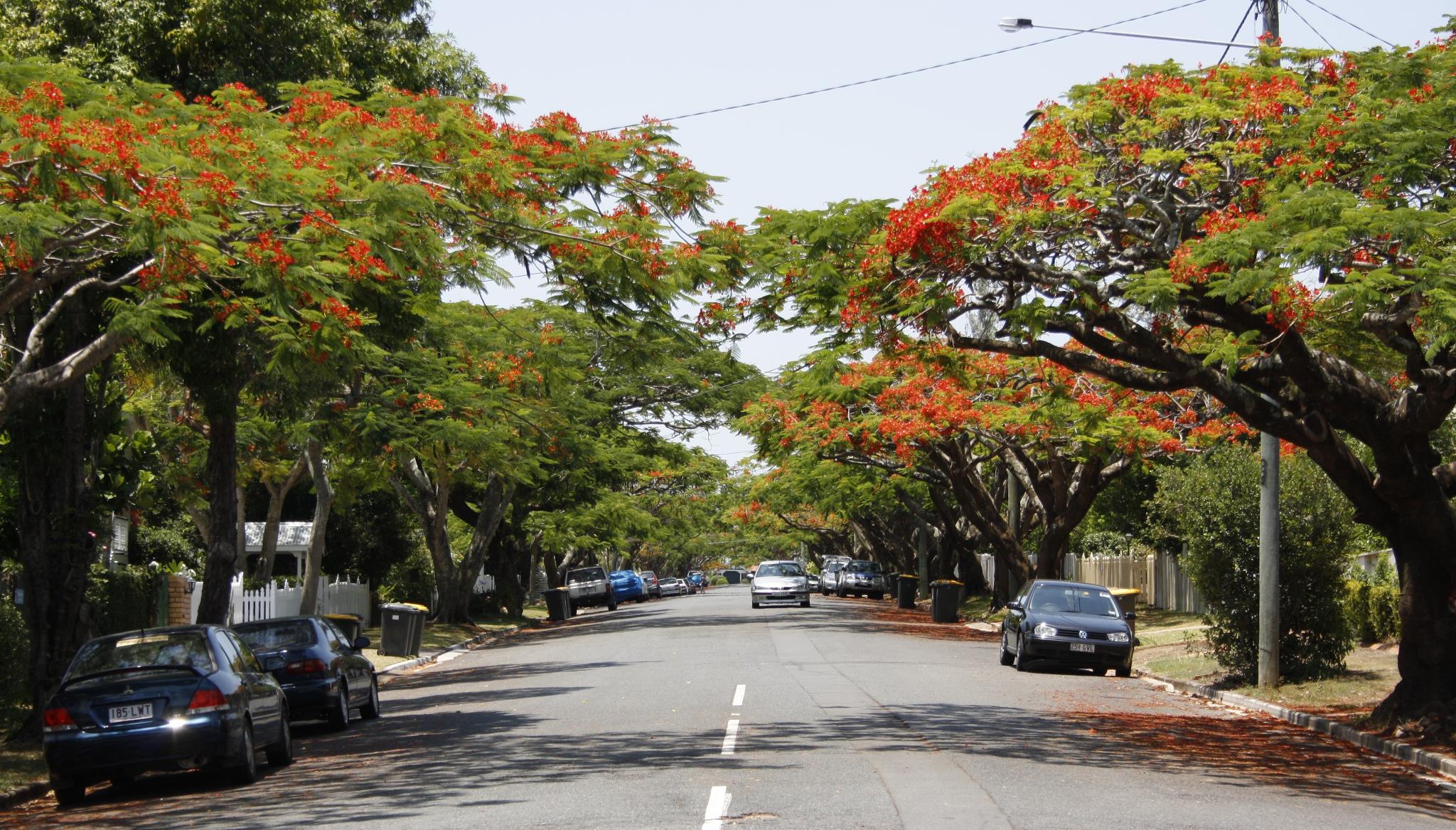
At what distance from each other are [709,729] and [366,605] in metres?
28.1

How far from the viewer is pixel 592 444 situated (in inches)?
1375

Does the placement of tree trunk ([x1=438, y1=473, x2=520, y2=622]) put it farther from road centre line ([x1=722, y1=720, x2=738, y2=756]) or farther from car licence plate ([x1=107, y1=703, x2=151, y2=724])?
car licence plate ([x1=107, y1=703, x2=151, y2=724])

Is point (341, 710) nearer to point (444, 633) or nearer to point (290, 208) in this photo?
point (290, 208)

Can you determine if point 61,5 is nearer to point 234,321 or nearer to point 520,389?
point 520,389

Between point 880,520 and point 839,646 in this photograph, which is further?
point 880,520

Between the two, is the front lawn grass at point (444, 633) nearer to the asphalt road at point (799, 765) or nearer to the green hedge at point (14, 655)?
the asphalt road at point (799, 765)

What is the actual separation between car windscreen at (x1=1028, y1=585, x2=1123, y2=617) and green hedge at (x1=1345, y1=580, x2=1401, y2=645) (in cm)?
356

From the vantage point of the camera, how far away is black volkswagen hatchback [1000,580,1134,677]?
2230 centimetres

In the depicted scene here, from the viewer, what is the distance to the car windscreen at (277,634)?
1657cm

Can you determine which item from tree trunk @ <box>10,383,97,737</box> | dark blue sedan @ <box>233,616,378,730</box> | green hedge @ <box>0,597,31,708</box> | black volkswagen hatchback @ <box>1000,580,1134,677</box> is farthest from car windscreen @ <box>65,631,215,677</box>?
black volkswagen hatchback @ <box>1000,580,1134,677</box>

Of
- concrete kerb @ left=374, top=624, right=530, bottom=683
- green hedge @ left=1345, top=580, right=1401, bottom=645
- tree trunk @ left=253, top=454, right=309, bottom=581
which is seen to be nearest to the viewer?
green hedge @ left=1345, top=580, right=1401, bottom=645

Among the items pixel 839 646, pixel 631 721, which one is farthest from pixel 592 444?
pixel 631 721

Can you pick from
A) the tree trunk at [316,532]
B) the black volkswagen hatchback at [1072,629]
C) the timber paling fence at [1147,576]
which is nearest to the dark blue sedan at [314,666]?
the tree trunk at [316,532]

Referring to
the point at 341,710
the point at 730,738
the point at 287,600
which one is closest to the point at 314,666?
the point at 341,710
